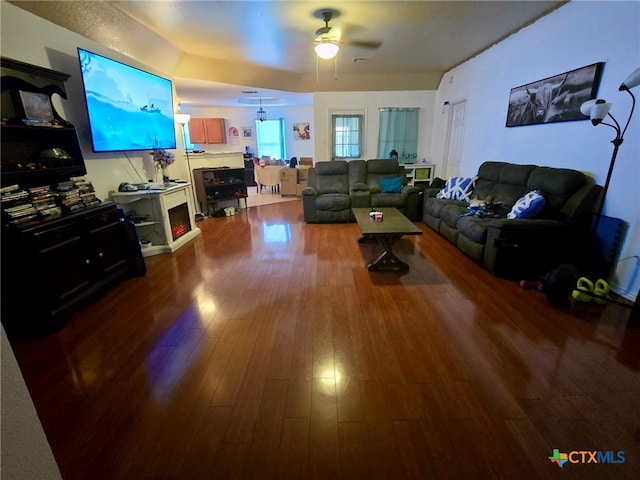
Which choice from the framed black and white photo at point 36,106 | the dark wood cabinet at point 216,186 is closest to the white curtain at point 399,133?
the dark wood cabinet at point 216,186

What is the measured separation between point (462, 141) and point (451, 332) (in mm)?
4307

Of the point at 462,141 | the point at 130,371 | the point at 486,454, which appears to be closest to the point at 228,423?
the point at 130,371

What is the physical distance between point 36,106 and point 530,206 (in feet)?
14.3

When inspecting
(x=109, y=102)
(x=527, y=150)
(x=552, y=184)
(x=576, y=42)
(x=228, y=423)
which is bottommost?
(x=228, y=423)

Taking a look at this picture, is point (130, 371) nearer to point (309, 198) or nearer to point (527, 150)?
point (309, 198)

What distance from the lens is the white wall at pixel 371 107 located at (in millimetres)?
6250

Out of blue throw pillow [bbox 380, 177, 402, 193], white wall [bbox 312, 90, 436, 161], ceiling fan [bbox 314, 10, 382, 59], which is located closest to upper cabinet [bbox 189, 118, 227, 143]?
white wall [bbox 312, 90, 436, 161]

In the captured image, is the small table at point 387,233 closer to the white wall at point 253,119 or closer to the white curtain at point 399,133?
the white curtain at point 399,133

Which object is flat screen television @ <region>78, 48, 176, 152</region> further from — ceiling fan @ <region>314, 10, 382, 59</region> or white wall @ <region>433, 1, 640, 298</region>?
white wall @ <region>433, 1, 640, 298</region>

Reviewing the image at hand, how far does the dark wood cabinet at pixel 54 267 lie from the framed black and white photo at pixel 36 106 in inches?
30.8

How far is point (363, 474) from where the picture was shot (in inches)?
47.2

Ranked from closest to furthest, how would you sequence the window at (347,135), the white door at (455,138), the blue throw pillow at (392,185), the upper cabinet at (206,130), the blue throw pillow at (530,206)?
the blue throw pillow at (530,206) < the blue throw pillow at (392,185) < the white door at (455,138) < the window at (347,135) < the upper cabinet at (206,130)

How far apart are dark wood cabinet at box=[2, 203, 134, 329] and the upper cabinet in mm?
7197

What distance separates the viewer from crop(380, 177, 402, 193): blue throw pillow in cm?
505
